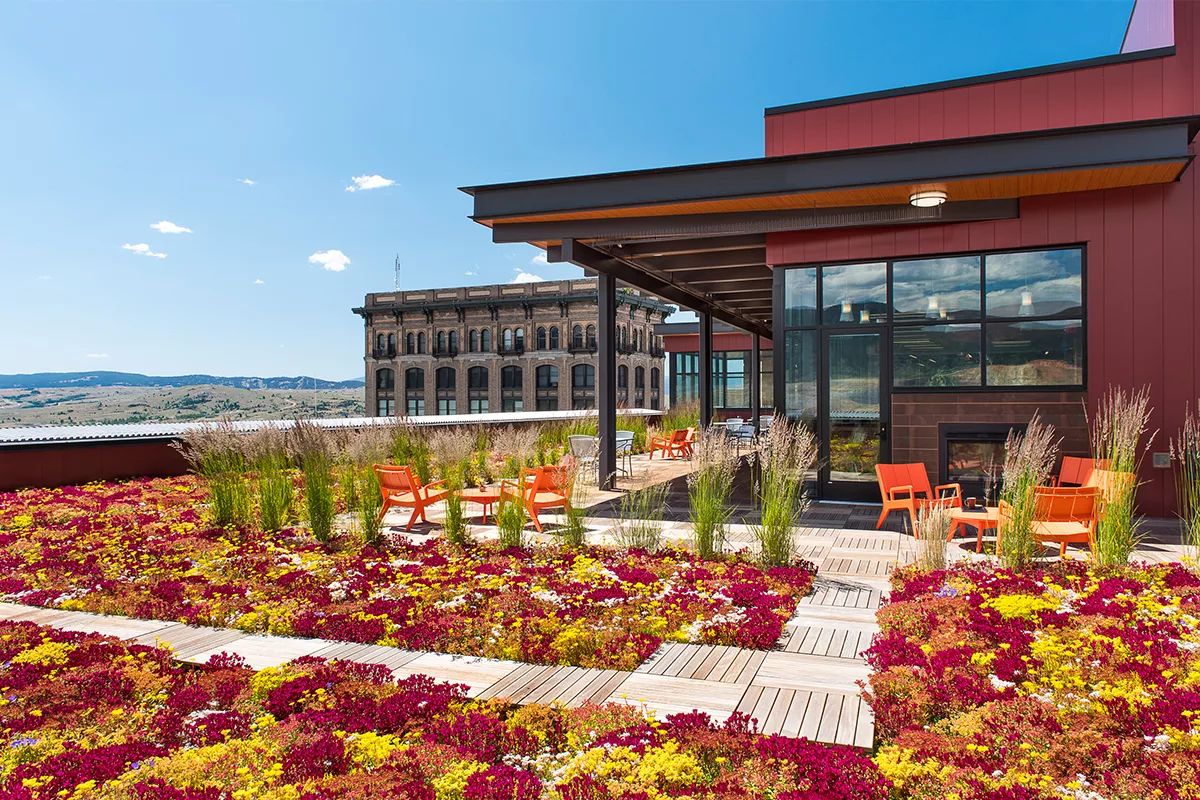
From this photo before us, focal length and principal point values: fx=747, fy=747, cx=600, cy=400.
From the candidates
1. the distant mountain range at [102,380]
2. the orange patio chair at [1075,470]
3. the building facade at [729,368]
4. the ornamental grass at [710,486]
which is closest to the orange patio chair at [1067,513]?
the orange patio chair at [1075,470]

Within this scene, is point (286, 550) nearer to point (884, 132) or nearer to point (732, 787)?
point (732, 787)

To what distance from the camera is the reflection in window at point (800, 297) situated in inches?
330

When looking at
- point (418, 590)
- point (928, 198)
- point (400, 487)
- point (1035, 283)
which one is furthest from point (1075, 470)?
point (400, 487)

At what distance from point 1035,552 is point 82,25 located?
1688 cm

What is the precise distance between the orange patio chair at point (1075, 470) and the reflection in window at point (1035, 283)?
4.91ft

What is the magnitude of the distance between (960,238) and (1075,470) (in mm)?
2556

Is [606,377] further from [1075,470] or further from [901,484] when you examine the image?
[1075,470]

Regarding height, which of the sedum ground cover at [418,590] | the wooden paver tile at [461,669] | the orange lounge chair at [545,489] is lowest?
the wooden paver tile at [461,669]

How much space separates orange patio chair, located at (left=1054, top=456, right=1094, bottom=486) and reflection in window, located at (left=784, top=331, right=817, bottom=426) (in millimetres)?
2408

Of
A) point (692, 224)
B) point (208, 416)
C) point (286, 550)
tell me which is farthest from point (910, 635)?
point (208, 416)

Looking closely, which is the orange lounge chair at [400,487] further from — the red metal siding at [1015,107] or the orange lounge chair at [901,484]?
the red metal siding at [1015,107]

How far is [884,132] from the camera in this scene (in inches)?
324

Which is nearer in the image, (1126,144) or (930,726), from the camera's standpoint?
(930,726)

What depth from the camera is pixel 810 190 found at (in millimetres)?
7129
